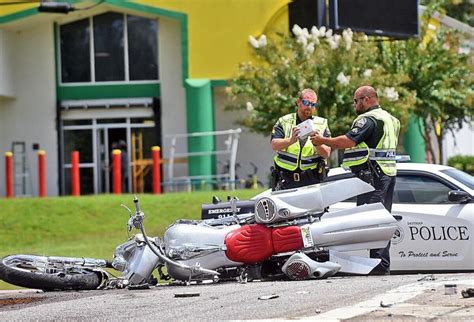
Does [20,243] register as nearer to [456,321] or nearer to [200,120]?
[200,120]

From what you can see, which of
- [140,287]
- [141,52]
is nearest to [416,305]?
[140,287]

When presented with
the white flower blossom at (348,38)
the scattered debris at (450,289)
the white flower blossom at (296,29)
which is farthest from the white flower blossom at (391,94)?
the scattered debris at (450,289)

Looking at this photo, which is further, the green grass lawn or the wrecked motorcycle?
the green grass lawn

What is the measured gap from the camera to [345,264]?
36.5 ft

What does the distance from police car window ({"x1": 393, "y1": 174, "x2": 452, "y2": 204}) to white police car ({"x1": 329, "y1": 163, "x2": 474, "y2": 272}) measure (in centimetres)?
1

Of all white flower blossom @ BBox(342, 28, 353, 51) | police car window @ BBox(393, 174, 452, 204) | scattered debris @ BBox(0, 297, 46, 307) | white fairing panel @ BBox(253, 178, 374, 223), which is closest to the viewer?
scattered debris @ BBox(0, 297, 46, 307)

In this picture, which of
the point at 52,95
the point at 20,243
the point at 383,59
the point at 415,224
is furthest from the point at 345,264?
the point at 52,95

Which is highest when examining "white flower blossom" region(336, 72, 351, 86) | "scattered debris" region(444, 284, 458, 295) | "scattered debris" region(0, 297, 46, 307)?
"white flower blossom" region(336, 72, 351, 86)

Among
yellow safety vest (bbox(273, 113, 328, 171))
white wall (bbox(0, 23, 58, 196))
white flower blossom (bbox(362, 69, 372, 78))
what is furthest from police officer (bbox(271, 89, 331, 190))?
white wall (bbox(0, 23, 58, 196))

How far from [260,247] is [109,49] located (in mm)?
26647

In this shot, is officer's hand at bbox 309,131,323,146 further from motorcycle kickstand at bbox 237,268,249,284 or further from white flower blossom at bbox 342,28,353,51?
white flower blossom at bbox 342,28,353,51

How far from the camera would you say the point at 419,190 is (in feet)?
43.3

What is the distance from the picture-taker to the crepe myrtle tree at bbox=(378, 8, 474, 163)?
103 feet

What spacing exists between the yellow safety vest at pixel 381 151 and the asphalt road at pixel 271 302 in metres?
1.21
